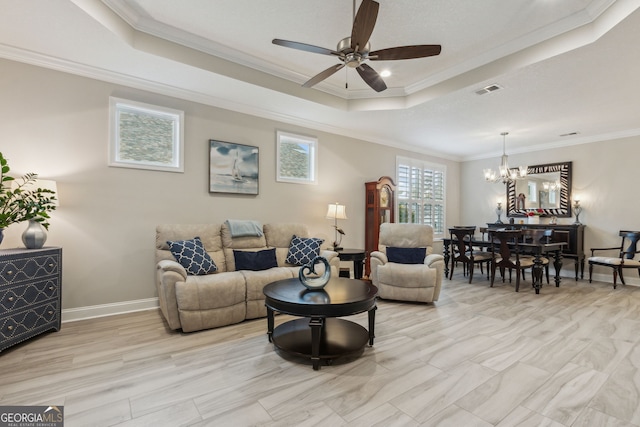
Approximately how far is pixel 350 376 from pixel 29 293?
2.91 m

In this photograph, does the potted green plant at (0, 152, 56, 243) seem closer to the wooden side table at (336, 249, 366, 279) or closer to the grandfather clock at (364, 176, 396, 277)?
the wooden side table at (336, 249, 366, 279)

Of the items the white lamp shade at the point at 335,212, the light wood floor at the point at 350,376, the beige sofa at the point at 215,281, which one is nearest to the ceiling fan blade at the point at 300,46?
the beige sofa at the point at 215,281

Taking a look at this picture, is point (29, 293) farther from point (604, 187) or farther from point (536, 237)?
point (604, 187)

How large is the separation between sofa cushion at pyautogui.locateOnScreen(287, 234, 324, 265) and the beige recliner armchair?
2.86ft

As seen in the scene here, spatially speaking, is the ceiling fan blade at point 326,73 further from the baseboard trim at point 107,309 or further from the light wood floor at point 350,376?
the baseboard trim at point 107,309

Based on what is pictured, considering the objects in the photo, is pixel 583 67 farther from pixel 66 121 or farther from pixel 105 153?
pixel 66 121

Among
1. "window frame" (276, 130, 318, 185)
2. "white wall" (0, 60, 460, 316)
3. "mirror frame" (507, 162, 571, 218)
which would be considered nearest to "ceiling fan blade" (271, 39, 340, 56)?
"white wall" (0, 60, 460, 316)

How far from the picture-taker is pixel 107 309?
11.5ft

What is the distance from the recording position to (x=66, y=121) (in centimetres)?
331

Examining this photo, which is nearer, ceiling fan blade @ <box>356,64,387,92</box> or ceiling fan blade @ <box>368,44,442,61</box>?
ceiling fan blade @ <box>368,44,442,61</box>

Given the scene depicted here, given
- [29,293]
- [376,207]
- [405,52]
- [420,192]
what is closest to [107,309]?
[29,293]

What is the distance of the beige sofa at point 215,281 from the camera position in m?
3.00

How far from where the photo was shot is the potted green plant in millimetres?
2756

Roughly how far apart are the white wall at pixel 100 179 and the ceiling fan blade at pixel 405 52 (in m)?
2.59
